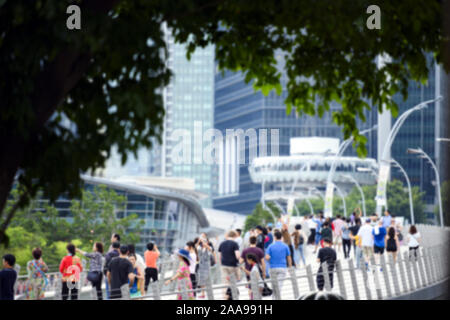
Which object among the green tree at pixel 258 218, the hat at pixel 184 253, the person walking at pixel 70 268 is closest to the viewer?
the person walking at pixel 70 268

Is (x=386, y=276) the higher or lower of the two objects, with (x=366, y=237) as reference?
lower

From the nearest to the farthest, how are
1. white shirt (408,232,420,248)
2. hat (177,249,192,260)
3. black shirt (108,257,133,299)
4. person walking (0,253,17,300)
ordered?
person walking (0,253,17,300)
black shirt (108,257,133,299)
hat (177,249,192,260)
white shirt (408,232,420,248)

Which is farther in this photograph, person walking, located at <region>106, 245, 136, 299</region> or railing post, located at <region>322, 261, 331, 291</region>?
railing post, located at <region>322, 261, 331, 291</region>

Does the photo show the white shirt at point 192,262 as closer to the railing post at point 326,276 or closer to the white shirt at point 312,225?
the railing post at point 326,276

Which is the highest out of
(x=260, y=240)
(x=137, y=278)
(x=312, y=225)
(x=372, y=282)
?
(x=312, y=225)

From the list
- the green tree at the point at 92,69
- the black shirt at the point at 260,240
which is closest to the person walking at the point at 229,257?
the black shirt at the point at 260,240

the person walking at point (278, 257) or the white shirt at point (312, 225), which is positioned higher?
the white shirt at point (312, 225)

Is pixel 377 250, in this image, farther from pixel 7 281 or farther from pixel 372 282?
pixel 7 281

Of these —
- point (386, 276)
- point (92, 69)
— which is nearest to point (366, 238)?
point (386, 276)

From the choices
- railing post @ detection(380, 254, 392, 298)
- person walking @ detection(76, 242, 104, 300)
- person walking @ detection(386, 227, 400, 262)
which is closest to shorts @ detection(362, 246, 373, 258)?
person walking @ detection(386, 227, 400, 262)

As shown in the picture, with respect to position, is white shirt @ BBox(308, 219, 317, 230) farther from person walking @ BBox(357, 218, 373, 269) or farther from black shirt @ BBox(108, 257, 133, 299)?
black shirt @ BBox(108, 257, 133, 299)

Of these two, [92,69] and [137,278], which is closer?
[92,69]

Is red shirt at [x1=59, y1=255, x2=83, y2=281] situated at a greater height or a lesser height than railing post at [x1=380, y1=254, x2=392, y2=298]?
greater

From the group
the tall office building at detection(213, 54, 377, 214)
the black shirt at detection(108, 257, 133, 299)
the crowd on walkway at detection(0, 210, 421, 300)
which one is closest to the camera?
the black shirt at detection(108, 257, 133, 299)
